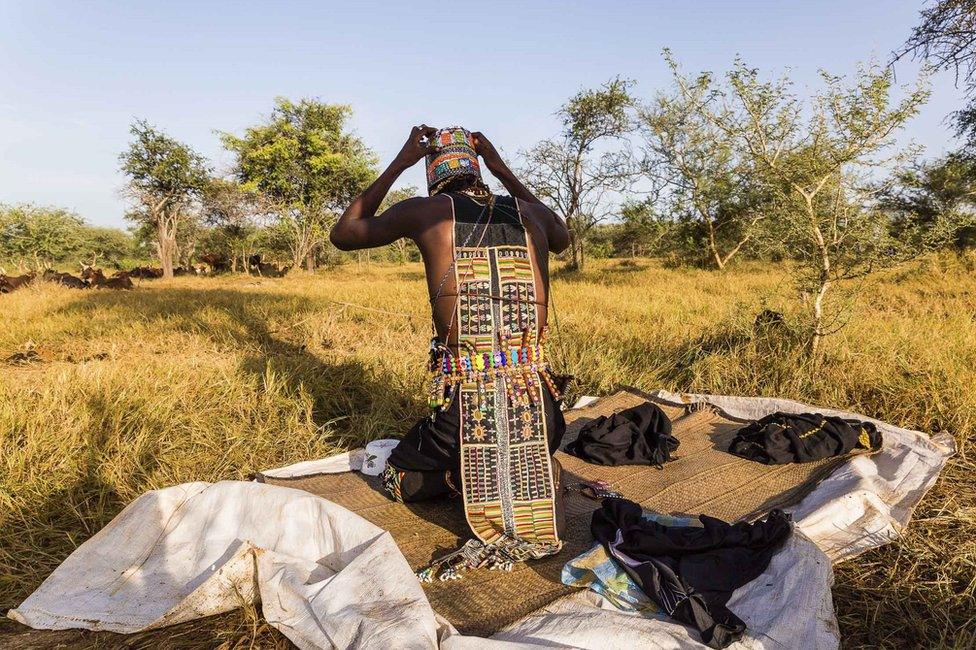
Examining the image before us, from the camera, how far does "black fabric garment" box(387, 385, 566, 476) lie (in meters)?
2.29

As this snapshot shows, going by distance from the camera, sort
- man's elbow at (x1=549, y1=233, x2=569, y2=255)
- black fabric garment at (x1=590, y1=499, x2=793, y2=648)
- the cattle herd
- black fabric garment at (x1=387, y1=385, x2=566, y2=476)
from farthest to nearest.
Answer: the cattle herd < man's elbow at (x1=549, y1=233, x2=569, y2=255) < black fabric garment at (x1=387, y1=385, x2=566, y2=476) < black fabric garment at (x1=590, y1=499, x2=793, y2=648)

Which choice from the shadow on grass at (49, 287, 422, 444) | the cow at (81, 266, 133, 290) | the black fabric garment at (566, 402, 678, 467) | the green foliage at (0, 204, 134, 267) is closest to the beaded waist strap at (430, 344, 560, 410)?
the black fabric garment at (566, 402, 678, 467)

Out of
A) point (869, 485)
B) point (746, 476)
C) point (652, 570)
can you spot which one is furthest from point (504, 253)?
point (869, 485)

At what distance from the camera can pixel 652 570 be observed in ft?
5.93

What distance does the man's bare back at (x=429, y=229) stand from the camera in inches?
89.0

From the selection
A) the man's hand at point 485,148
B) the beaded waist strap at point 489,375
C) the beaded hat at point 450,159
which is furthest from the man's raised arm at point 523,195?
the beaded waist strap at point 489,375

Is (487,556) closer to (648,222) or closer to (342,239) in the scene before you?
(342,239)

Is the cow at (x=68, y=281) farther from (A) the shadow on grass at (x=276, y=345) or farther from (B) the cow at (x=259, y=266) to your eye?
(B) the cow at (x=259, y=266)

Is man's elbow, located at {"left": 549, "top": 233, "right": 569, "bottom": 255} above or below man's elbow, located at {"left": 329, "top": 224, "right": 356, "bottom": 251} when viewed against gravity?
below

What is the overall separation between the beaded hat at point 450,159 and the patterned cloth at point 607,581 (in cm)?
167

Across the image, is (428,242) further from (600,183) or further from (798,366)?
(600,183)

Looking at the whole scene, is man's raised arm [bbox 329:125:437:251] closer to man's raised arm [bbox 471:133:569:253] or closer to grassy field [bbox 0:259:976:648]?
man's raised arm [bbox 471:133:569:253]

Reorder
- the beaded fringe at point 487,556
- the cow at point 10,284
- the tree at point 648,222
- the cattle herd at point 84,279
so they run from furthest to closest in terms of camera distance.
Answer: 1. the tree at point 648,222
2. the cattle herd at point 84,279
3. the cow at point 10,284
4. the beaded fringe at point 487,556

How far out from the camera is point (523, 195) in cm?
279
